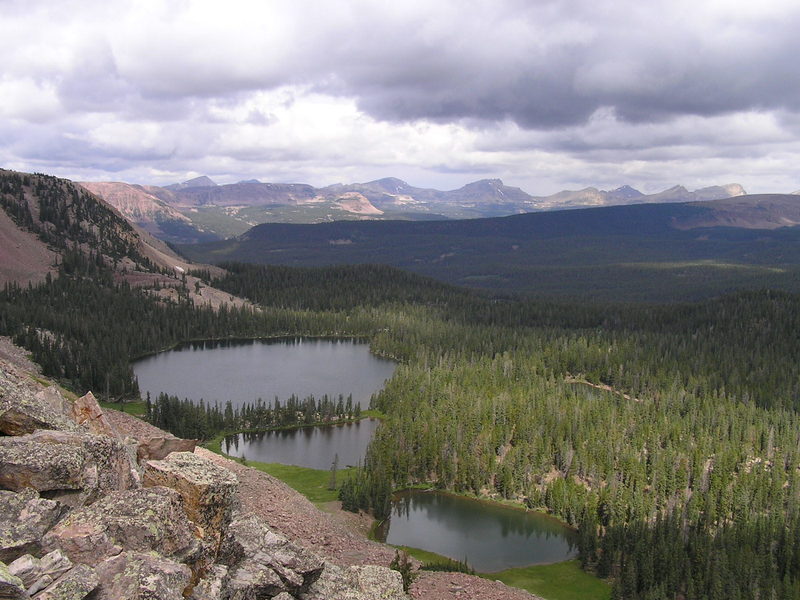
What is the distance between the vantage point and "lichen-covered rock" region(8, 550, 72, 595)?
63.4 feet

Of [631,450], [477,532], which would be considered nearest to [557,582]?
[477,532]

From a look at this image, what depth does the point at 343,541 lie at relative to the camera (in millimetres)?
56188

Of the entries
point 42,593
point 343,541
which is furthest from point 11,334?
point 42,593

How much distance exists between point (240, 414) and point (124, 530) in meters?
99.3

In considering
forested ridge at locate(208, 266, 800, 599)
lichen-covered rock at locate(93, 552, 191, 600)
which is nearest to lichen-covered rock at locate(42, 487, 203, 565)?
lichen-covered rock at locate(93, 552, 191, 600)

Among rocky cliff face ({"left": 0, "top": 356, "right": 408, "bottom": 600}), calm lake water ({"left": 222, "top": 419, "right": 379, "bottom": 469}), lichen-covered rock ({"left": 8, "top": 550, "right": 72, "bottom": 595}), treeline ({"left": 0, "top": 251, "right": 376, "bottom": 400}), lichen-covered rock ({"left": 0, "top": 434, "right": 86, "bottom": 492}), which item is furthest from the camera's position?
treeline ({"left": 0, "top": 251, "right": 376, "bottom": 400})

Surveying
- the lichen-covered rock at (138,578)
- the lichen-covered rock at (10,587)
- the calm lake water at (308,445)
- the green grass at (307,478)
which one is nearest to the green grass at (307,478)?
the green grass at (307,478)

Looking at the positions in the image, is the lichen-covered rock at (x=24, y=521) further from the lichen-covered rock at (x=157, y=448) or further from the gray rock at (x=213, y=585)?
the lichen-covered rock at (x=157, y=448)

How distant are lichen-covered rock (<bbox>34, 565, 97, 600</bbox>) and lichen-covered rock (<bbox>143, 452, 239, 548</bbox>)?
20.5ft

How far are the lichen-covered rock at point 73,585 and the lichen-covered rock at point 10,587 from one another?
2.03 feet

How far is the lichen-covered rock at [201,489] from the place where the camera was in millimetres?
26719

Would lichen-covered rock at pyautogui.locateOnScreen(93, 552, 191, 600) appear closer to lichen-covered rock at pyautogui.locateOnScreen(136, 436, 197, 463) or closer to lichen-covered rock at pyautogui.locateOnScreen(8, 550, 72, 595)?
lichen-covered rock at pyautogui.locateOnScreen(8, 550, 72, 595)

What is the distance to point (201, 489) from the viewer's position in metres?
26.9

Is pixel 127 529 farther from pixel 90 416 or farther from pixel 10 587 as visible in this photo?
pixel 90 416
